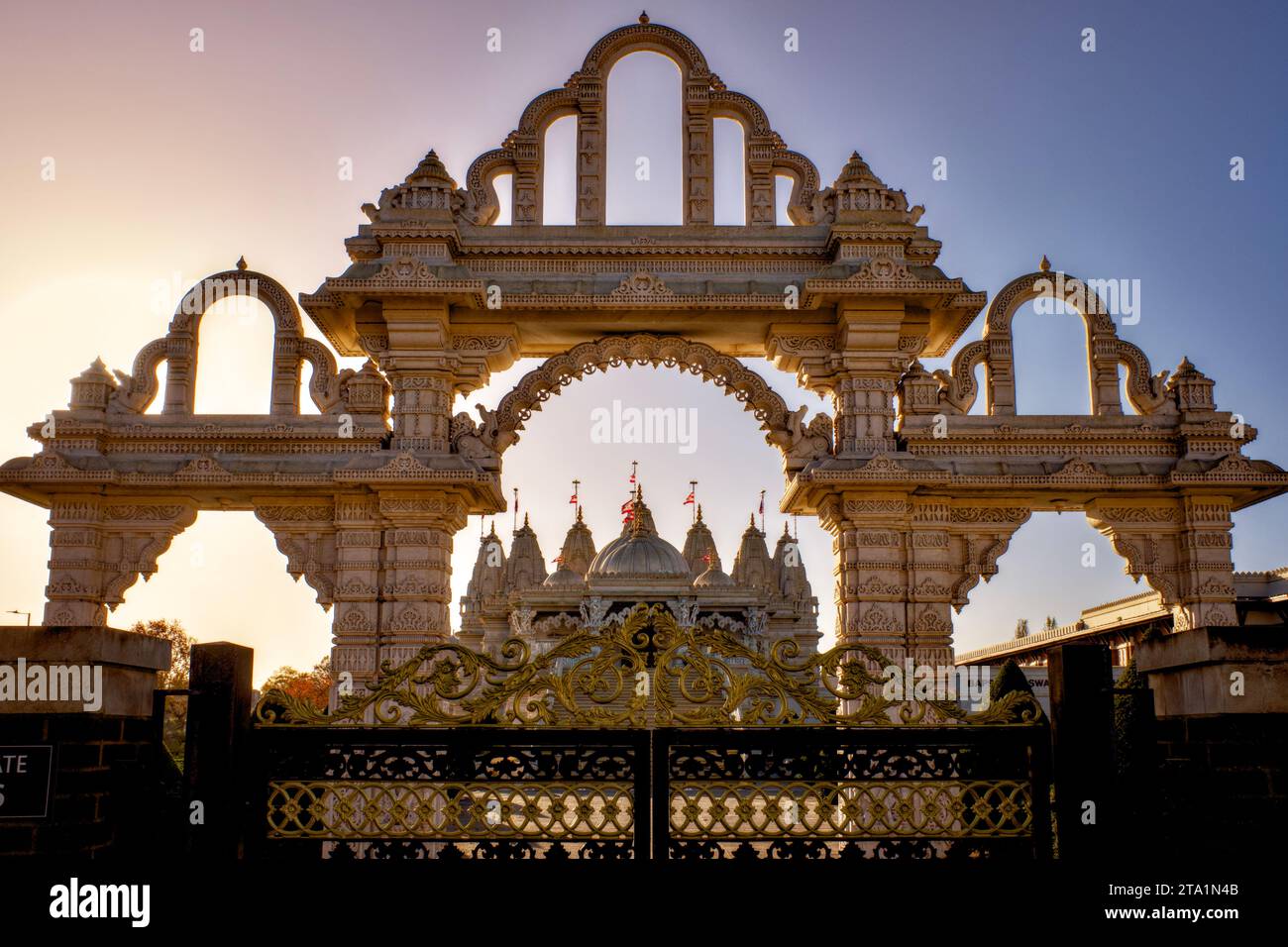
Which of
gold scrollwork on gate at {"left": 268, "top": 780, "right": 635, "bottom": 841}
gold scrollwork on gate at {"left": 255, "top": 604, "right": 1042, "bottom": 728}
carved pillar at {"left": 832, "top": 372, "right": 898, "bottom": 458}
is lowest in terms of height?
gold scrollwork on gate at {"left": 268, "top": 780, "right": 635, "bottom": 841}

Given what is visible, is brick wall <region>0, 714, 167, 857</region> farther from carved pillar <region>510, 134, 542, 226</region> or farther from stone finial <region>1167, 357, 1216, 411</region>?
stone finial <region>1167, 357, 1216, 411</region>

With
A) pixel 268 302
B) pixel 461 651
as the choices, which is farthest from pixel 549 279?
pixel 461 651

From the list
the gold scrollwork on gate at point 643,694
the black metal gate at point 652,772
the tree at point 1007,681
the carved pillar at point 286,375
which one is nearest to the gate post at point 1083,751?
the black metal gate at point 652,772

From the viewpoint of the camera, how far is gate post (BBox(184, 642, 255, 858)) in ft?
17.2

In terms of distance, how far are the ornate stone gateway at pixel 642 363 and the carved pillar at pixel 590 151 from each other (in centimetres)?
3

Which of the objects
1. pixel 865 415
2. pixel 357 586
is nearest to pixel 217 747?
pixel 357 586

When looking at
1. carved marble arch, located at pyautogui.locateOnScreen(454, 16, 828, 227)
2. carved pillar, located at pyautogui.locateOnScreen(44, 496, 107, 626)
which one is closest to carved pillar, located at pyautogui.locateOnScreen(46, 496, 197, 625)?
carved pillar, located at pyautogui.locateOnScreen(44, 496, 107, 626)

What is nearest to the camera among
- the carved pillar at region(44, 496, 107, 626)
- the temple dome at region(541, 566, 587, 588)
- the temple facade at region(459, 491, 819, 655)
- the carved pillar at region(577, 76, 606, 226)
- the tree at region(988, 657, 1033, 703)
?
the tree at region(988, 657, 1033, 703)

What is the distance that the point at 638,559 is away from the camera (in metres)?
33.9

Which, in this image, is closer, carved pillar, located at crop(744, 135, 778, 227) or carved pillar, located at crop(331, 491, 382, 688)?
carved pillar, located at crop(331, 491, 382, 688)

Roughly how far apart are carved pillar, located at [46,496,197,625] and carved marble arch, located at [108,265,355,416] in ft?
4.05

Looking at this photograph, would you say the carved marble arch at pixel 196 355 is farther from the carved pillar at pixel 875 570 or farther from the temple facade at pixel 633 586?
the temple facade at pixel 633 586

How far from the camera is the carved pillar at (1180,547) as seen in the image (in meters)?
12.1
